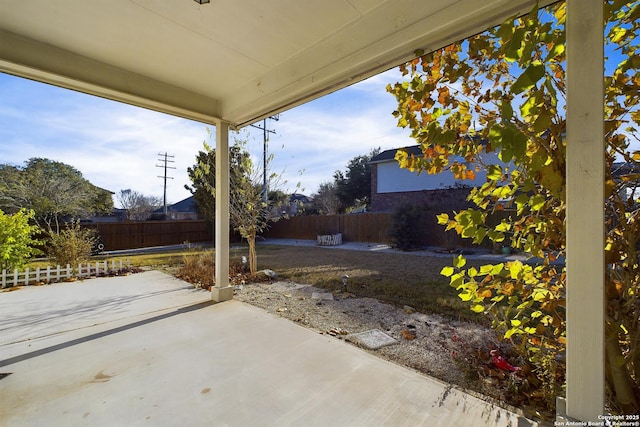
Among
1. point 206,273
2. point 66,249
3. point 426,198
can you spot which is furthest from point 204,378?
point 426,198

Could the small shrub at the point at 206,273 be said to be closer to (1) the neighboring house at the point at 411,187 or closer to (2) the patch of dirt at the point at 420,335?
(2) the patch of dirt at the point at 420,335

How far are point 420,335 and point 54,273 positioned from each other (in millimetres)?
7229

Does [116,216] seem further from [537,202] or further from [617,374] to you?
[617,374]

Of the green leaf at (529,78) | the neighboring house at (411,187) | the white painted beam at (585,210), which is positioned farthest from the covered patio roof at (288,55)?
the neighboring house at (411,187)

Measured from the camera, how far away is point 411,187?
15.2 m

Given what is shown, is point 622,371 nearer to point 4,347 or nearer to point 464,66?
point 464,66

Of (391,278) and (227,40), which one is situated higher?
(227,40)

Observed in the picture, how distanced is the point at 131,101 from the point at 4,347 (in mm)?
2933

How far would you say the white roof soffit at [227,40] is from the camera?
2064 mm

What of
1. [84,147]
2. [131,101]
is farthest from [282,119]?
[84,147]

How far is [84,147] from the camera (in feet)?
37.1

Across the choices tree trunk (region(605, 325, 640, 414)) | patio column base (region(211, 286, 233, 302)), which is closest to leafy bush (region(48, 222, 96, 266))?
patio column base (region(211, 286, 233, 302))

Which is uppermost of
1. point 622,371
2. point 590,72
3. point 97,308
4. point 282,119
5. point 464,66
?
point 282,119

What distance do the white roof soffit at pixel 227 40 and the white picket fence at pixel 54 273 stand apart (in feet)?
15.0
